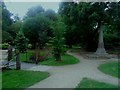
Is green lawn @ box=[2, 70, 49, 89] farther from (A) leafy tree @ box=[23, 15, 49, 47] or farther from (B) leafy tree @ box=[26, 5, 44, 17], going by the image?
(B) leafy tree @ box=[26, 5, 44, 17]

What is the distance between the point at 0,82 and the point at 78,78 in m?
3.74

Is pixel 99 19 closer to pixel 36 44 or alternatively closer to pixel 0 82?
pixel 36 44

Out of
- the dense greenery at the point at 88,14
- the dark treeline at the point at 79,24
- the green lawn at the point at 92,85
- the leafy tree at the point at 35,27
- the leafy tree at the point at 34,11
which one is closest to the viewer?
the green lawn at the point at 92,85

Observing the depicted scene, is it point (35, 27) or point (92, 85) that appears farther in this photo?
point (35, 27)

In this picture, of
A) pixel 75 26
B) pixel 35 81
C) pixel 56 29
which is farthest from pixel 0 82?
pixel 75 26

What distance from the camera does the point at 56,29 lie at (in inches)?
829

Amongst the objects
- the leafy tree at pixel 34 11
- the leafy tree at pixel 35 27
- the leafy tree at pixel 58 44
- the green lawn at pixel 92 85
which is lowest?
the green lawn at pixel 92 85

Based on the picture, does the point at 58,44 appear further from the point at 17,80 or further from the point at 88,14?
the point at 17,80

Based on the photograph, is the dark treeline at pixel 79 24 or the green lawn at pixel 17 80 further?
the dark treeline at pixel 79 24

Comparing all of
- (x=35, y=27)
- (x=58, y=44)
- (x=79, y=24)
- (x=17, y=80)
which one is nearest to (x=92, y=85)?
(x=17, y=80)

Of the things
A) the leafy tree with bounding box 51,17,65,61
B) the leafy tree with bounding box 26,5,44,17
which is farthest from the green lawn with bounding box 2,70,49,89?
the leafy tree with bounding box 26,5,44,17

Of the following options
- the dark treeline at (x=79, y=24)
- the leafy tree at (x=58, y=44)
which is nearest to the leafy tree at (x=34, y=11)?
the dark treeline at (x=79, y=24)

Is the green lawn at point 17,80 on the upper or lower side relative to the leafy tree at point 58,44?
lower

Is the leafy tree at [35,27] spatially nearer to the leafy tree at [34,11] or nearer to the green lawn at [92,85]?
the leafy tree at [34,11]
